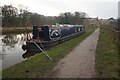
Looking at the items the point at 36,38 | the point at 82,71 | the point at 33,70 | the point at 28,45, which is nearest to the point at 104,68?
the point at 82,71

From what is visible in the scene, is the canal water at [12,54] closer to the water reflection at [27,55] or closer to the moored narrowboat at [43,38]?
the water reflection at [27,55]

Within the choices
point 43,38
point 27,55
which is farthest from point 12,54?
point 43,38

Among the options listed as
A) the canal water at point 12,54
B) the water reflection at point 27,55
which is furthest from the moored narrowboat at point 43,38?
the canal water at point 12,54

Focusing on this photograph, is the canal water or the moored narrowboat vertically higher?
the moored narrowboat

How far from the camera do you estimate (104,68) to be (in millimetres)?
12438

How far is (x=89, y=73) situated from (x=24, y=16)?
7429 cm

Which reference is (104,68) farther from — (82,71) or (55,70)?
(55,70)

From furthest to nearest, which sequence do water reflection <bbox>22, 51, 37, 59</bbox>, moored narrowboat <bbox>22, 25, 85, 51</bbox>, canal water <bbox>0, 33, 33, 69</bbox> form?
moored narrowboat <bbox>22, 25, 85, 51</bbox>, water reflection <bbox>22, 51, 37, 59</bbox>, canal water <bbox>0, 33, 33, 69</bbox>

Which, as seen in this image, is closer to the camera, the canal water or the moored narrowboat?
the canal water

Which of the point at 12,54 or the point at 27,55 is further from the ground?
the point at 12,54

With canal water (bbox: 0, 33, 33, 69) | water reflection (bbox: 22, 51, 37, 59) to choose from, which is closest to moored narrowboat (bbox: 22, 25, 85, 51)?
water reflection (bbox: 22, 51, 37, 59)

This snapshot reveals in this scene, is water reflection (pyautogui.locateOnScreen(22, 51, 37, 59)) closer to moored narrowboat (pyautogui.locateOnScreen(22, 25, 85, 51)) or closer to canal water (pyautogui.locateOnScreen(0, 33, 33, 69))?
canal water (pyautogui.locateOnScreen(0, 33, 33, 69))

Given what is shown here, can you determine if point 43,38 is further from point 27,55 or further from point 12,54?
point 12,54

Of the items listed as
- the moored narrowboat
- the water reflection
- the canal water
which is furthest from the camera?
the moored narrowboat
